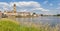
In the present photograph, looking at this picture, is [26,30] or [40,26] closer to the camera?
[26,30]

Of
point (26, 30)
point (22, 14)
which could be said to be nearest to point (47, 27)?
point (26, 30)

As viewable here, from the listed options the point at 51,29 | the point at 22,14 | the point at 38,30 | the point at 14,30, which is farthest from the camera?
the point at 22,14

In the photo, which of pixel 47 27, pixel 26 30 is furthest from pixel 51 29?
pixel 26 30

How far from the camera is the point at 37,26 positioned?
7562 mm

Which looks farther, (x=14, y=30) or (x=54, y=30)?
(x=54, y=30)

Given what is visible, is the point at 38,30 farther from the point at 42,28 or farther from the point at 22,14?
the point at 22,14

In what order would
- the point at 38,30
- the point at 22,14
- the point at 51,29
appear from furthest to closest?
the point at 22,14, the point at 51,29, the point at 38,30

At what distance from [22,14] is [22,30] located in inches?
1646

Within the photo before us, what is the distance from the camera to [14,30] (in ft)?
20.0

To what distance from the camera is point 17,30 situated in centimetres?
616

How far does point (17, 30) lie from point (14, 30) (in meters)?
0.12

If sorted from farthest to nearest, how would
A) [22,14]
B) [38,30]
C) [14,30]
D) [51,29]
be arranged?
[22,14] → [51,29] → [38,30] → [14,30]

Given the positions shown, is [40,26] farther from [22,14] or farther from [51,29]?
[22,14]

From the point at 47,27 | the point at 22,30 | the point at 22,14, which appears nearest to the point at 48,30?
the point at 47,27
